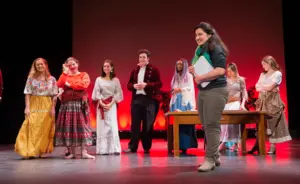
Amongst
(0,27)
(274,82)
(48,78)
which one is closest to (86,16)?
(0,27)

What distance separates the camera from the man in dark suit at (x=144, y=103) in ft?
18.7

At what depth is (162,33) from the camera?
387 inches

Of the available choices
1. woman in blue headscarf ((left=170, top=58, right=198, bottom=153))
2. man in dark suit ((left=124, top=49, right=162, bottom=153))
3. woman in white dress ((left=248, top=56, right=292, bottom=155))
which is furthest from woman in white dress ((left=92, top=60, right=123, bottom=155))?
woman in white dress ((left=248, top=56, right=292, bottom=155))

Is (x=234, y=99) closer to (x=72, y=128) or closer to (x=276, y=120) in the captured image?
(x=276, y=120)

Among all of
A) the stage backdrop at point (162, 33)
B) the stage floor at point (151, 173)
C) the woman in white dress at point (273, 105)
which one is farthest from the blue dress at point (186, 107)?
the stage backdrop at point (162, 33)

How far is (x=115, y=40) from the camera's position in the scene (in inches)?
390

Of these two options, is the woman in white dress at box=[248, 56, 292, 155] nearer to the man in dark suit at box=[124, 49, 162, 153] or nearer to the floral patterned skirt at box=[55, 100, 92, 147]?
the man in dark suit at box=[124, 49, 162, 153]

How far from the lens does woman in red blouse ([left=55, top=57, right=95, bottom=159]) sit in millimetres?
4609

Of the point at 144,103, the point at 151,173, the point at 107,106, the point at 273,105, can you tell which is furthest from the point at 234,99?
the point at 151,173

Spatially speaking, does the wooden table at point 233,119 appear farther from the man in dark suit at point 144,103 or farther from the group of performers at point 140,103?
the man in dark suit at point 144,103

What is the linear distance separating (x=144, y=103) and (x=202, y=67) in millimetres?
2473

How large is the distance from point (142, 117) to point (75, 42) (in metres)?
4.81

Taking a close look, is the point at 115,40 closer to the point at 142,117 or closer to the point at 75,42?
the point at 75,42

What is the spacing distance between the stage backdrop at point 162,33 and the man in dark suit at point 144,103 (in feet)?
13.2
